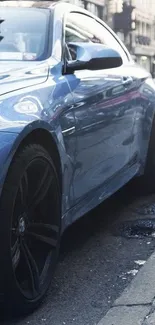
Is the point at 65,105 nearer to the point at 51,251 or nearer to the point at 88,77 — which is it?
the point at 88,77

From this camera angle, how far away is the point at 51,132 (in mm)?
3045

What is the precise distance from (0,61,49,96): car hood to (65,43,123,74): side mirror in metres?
0.24

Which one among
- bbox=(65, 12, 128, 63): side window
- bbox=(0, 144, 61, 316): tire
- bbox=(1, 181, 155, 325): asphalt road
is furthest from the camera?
bbox=(65, 12, 128, 63): side window

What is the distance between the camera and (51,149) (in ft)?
10.3

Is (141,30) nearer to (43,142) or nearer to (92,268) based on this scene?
(92,268)

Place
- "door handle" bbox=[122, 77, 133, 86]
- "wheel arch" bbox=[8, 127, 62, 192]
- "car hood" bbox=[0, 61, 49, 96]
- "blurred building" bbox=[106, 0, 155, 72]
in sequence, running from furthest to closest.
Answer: "blurred building" bbox=[106, 0, 155, 72] → "door handle" bbox=[122, 77, 133, 86] → "car hood" bbox=[0, 61, 49, 96] → "wheel arch" bbox=[8, 127, 62, 192]

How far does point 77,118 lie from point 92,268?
3.06 ft

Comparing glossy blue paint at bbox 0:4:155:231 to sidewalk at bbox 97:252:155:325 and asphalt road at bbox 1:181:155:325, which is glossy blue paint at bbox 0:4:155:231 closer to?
asphalt road at bbox 1:181:155:325

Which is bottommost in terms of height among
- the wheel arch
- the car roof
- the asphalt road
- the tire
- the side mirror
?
→ the asphalt road

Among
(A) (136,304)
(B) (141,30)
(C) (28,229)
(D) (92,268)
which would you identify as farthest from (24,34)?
(B) (141,30)

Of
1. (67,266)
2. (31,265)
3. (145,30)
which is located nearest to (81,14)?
(67,266)

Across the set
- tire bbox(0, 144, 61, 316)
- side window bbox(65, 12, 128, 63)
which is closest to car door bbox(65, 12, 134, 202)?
side window bbox(65, 12, 128, 63)

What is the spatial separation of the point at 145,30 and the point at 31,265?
202ft

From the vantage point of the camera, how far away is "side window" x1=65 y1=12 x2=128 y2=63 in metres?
3.98
